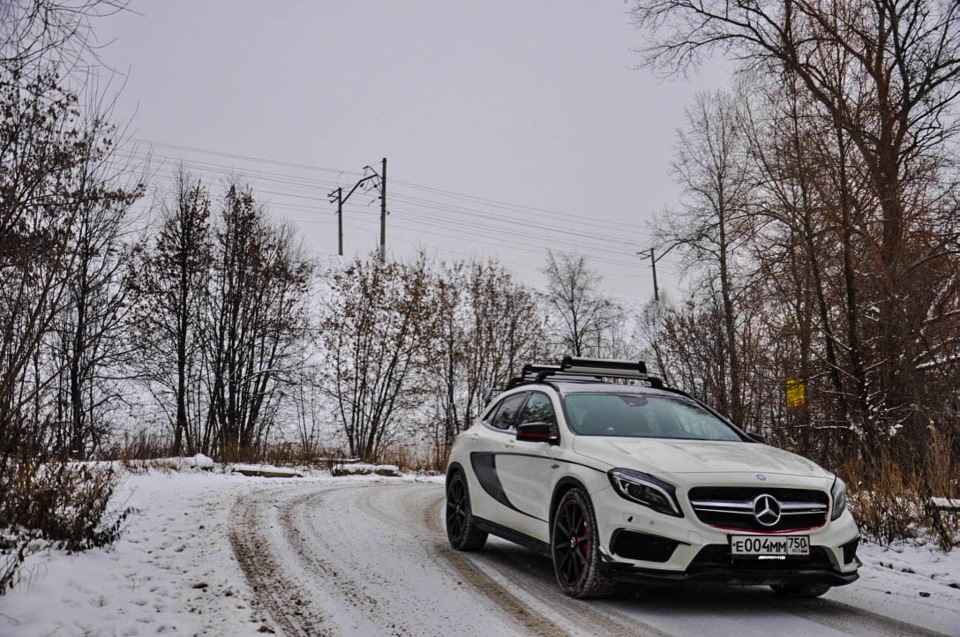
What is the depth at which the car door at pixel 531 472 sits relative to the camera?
6709 mm

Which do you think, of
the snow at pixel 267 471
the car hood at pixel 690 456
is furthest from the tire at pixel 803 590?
the snow at pixel 267 471

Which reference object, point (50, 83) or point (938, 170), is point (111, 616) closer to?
point (50, 83)

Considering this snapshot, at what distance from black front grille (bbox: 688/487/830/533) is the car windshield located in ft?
4.16

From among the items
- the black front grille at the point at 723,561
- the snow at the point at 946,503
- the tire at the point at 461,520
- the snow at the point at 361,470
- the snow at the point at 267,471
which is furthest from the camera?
the snow at the point at 361,470

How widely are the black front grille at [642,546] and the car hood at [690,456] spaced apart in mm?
456

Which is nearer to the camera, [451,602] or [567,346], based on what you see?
[451,602]

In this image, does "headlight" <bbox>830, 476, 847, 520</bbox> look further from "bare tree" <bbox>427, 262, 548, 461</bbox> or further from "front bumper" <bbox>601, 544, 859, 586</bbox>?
"bare tree" <bbox>427, 262, 548, 461</bbox>

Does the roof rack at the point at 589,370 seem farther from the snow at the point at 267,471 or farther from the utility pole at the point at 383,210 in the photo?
the utility pole at the point at 383,210

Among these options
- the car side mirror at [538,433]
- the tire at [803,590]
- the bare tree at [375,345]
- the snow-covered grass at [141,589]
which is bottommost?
the tire at [803,590]

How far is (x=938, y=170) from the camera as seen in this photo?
16281mm

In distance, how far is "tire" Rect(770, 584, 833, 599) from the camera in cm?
609

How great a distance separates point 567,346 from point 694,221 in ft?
56.7

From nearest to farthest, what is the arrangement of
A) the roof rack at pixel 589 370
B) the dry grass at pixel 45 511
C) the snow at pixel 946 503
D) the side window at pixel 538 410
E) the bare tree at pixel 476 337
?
the dry grass at pixel 45 511, the side window at pixel 538 410, the snow at pixel 946 503, the roof rack at pixel 589 370, the bare tree at pixel 476 337

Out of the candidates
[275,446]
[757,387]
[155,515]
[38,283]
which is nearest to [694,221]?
[757,387]
